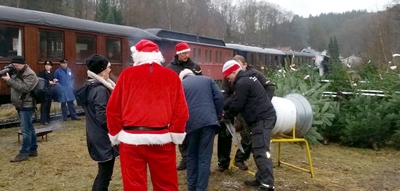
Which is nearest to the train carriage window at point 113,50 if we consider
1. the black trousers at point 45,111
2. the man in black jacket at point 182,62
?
the black trousers at point 45,111

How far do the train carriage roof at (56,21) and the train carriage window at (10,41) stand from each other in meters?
0.26

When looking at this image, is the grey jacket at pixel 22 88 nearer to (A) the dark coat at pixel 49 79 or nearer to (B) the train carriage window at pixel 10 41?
(B) the train carriage window at pixel 10 41

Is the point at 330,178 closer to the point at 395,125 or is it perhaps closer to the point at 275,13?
the point at 395,125

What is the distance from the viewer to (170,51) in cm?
1775

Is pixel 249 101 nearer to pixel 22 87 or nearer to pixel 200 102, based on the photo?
Result: pixel 200 102

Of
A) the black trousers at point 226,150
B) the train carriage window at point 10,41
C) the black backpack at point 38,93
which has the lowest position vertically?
the black trousers at point 226,150

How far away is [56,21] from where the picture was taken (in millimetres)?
11555

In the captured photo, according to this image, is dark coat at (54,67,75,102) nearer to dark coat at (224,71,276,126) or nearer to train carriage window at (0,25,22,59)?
train carriage window at (0,25,22,59)

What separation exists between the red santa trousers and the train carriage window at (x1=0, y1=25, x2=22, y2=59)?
25.2 feet

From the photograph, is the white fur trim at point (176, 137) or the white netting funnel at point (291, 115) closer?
the white fur trim at point (176, 137)

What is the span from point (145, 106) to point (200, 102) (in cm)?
137

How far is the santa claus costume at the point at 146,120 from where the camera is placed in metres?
3.49

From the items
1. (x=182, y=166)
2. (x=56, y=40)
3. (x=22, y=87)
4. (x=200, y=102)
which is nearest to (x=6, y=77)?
(x=22, y=87)

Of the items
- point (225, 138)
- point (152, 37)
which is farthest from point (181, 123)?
point (152, 37)
